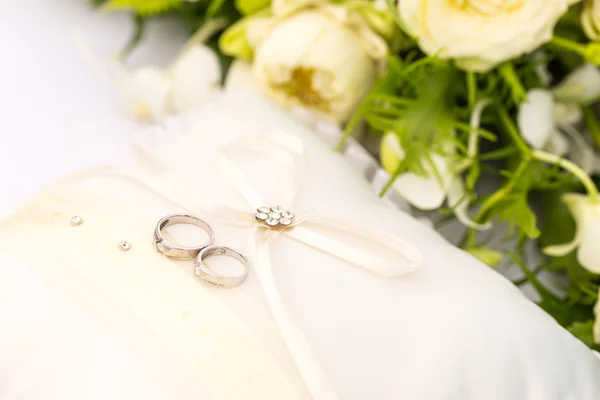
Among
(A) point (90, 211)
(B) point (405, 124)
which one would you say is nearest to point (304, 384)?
(A) point (90, 211)

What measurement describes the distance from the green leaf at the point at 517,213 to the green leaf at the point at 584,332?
10 cm

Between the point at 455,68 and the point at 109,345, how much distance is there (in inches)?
19.7

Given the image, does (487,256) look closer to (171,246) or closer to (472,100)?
(472,100)

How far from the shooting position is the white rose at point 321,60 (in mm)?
803

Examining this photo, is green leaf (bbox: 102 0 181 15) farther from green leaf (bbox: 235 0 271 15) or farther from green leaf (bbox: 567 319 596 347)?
green leaf (bbox: 567 319 596 347)

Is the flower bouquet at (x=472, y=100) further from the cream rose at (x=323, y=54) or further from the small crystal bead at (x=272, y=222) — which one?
the small crystal bead at (x=272, y=222)

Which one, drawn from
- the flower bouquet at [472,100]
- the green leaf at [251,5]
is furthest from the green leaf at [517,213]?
the green leaf at [251,5]

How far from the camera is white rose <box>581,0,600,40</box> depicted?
743mm

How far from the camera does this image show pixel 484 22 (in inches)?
26.9

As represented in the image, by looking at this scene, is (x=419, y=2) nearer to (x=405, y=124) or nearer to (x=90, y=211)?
(x=405, y=124)

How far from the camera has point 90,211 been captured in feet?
1.94

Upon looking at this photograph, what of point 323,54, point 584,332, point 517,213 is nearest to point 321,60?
point 323,54

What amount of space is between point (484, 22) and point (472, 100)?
3.7 inches

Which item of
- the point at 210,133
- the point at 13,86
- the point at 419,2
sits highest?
the point at 419,2
